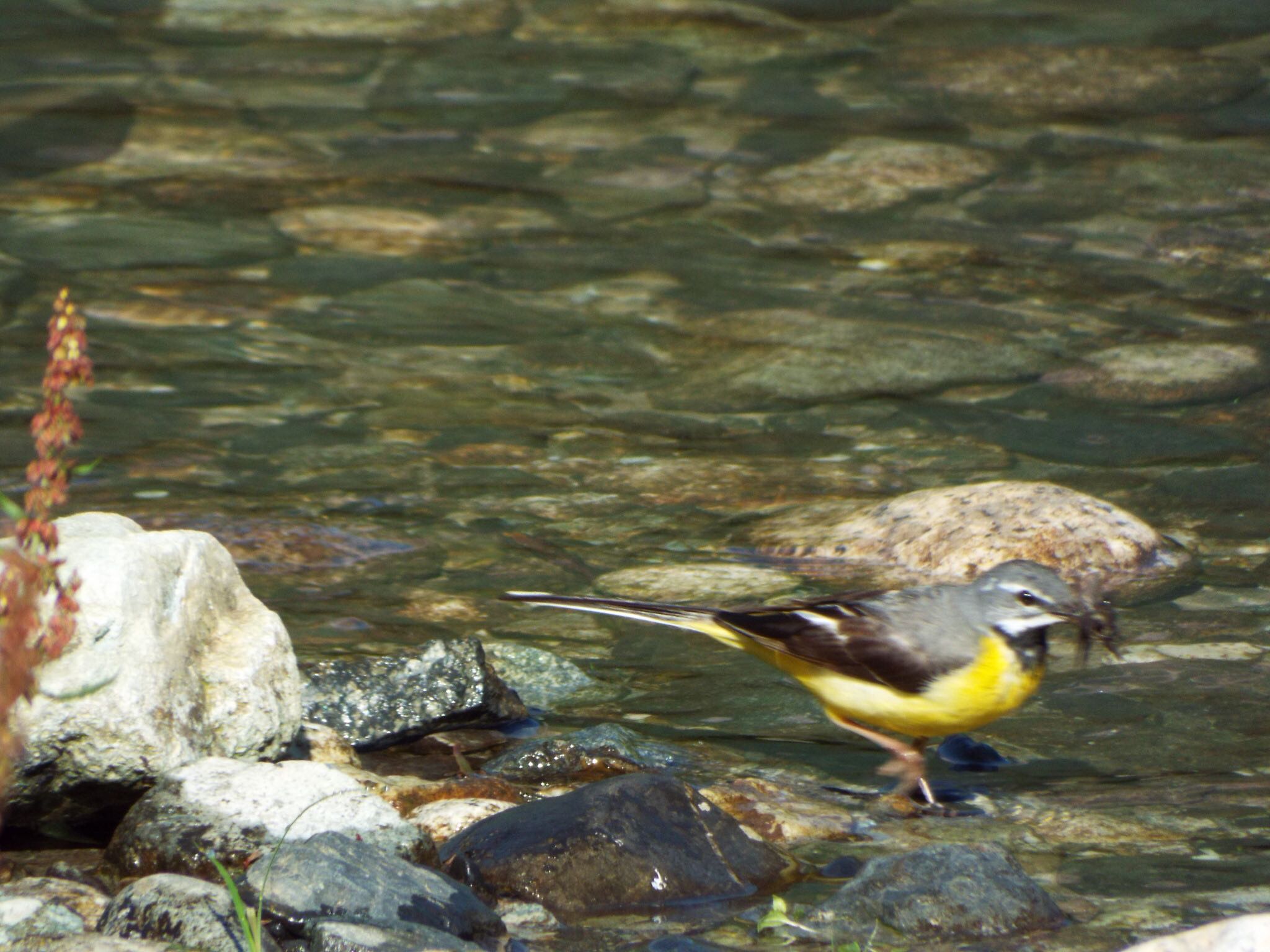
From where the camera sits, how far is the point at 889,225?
11.5 metres

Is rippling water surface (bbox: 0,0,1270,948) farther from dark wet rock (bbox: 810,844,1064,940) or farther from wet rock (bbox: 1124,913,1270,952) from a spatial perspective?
wet rock (bbox: 1124,913,1270,952)

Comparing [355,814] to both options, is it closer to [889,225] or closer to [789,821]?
[789,821]

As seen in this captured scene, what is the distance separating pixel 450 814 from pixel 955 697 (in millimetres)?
1401

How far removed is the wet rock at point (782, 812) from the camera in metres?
4.79

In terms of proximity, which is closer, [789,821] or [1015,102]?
[789,821]

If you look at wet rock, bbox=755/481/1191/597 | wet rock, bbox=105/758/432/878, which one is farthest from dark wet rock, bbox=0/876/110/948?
wet rock, bbox=755/481/1191/597

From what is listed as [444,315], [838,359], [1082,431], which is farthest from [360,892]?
[444,315]

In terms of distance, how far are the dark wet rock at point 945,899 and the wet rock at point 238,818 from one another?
1033mm

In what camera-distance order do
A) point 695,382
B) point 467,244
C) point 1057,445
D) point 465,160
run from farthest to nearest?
point 465,160 < point 467,244 < point 695,382 < point 1057,445

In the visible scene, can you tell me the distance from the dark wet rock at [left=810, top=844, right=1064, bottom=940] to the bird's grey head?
0.91 meters

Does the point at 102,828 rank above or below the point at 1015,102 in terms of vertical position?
below

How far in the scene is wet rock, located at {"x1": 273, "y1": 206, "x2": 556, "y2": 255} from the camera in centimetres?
1108

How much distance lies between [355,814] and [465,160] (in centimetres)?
883

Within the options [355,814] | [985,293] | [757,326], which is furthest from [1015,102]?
[355,814]
